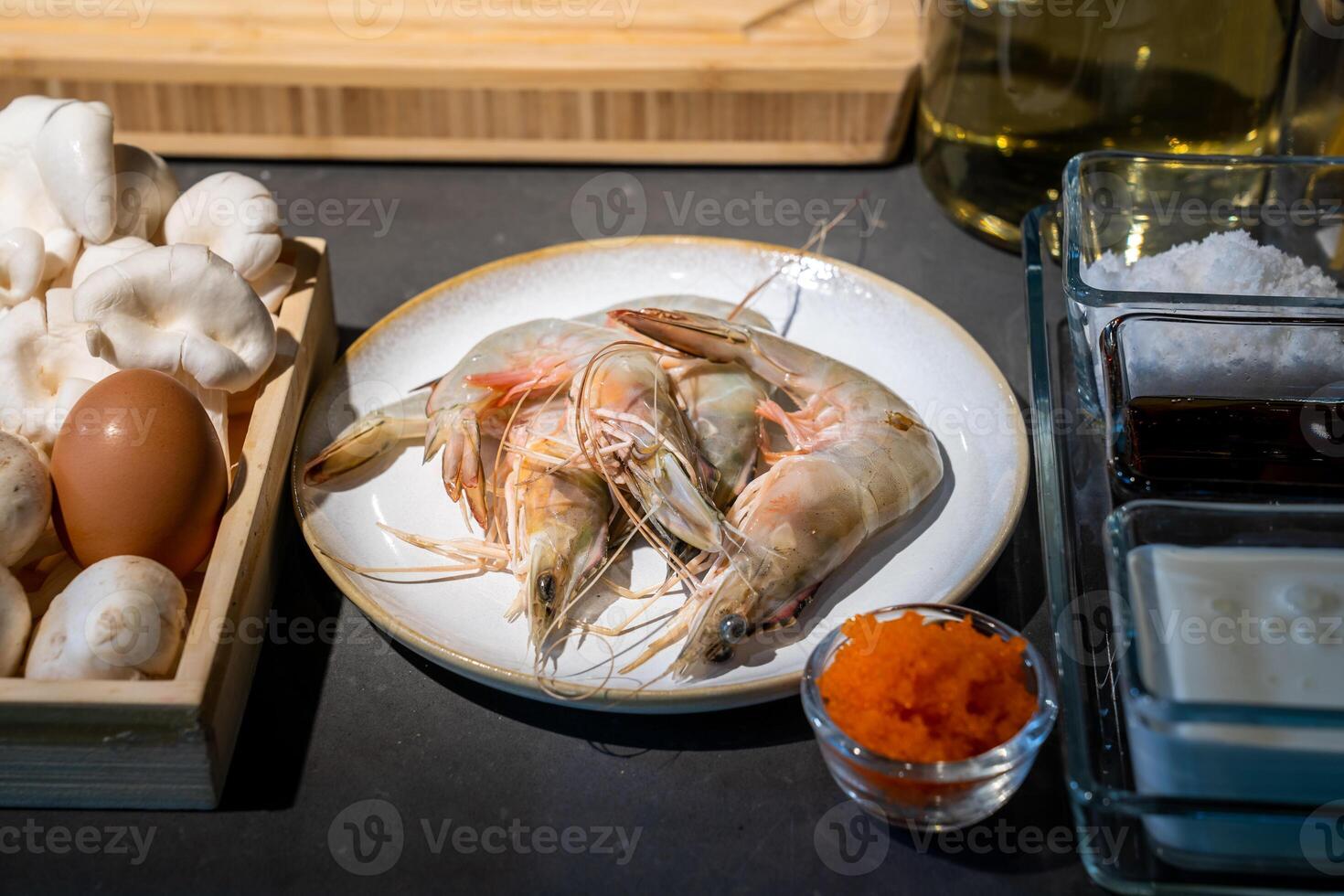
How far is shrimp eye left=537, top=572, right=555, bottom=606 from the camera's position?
973 millimetres

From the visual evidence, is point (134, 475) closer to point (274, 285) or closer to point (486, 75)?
point (274, 285)

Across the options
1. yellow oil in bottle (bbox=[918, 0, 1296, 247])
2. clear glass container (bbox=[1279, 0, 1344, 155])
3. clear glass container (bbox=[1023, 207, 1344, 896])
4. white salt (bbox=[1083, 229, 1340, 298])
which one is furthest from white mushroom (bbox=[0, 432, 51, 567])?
clear glass container (bbox=[1279, 0, 1344, 155])

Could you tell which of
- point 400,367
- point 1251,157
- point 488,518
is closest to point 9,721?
point 488,518

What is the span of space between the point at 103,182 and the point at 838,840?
85cm

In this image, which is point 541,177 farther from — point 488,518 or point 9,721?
point 9,721

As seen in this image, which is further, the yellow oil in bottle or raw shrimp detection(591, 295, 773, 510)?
the yellow oil in bottle

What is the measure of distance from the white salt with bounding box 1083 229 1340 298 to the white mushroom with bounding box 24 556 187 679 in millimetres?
800

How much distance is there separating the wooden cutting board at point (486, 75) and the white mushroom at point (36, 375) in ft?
1.84

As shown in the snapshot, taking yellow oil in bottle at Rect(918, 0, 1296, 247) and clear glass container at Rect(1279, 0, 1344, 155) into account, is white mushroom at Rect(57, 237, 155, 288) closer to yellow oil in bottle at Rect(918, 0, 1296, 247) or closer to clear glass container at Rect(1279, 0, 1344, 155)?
yellow oil in bottle at Rect(918, 0, 1296, 247)

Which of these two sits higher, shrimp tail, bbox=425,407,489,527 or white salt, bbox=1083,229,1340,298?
white salt, bbox=1083,229,1340,298

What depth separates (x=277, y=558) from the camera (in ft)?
3.51

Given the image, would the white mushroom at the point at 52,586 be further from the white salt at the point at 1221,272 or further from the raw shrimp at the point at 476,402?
the white salt at the point at 1221,272

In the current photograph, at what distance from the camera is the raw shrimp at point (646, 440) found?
1003mm

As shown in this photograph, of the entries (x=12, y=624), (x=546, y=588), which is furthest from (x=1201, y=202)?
(x=12, y=624)
